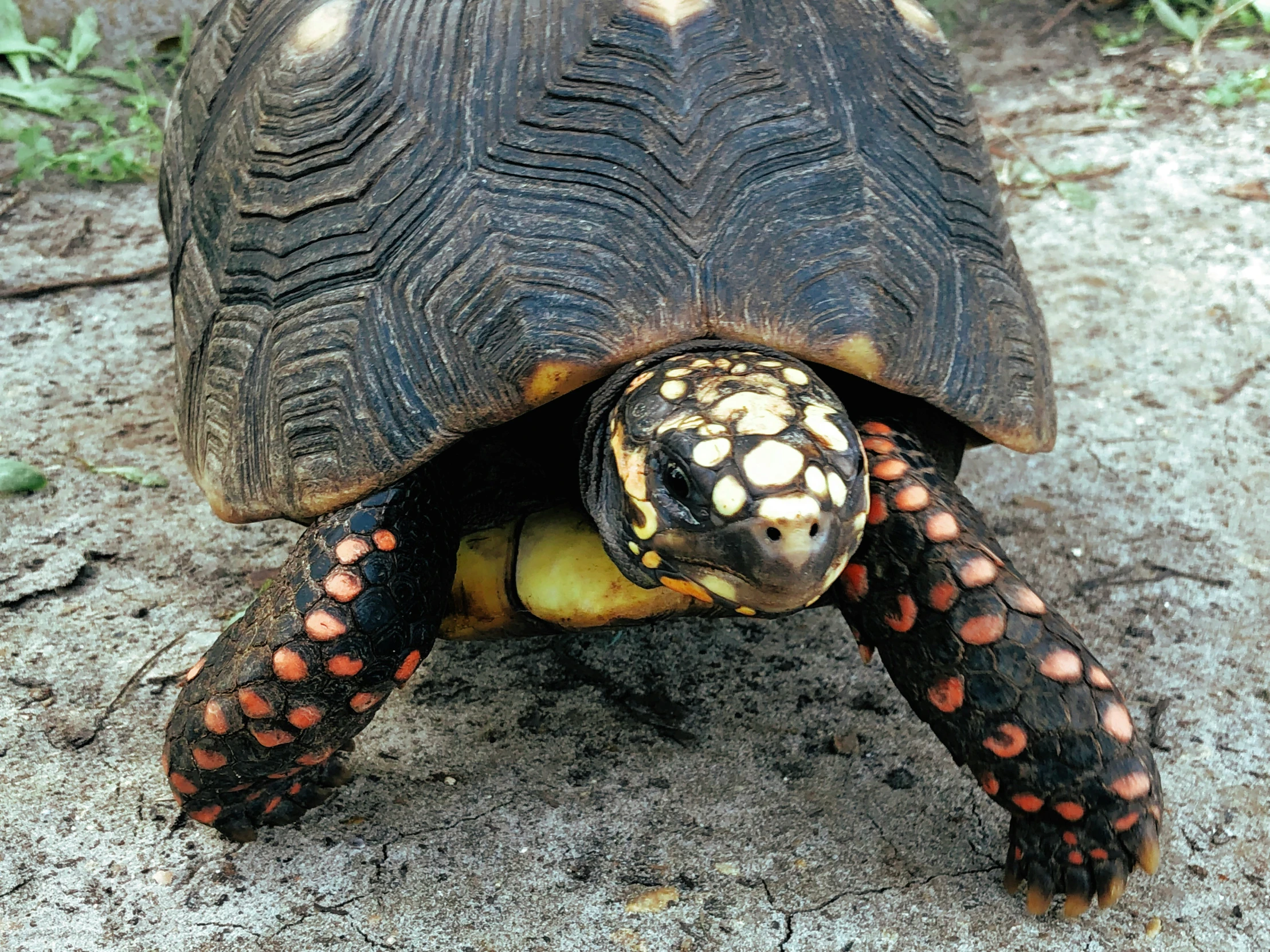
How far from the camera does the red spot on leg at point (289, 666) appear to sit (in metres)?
1.94

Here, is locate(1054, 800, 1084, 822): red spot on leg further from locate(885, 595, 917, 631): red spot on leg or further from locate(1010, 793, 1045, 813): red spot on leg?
locate(885, 595, 917, 631): red spot on leg

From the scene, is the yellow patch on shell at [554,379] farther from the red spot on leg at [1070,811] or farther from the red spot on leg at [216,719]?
the red spot on leg at [1070,811]

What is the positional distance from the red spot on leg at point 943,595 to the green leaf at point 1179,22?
531 cm

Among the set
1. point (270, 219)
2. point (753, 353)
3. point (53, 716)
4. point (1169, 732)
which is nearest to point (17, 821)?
point (53, 716)

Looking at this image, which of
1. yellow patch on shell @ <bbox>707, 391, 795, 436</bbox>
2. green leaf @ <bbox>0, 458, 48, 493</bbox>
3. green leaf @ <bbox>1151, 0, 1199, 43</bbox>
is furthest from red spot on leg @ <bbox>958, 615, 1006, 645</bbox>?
green leaf @ <bbox>1151, 0, 1199, 43</bbox>

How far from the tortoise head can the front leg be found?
0.25m

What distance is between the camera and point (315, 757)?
2080 mm

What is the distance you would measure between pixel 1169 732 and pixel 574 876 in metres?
1.27

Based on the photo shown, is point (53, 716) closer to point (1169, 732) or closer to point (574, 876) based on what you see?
point (574, 876)

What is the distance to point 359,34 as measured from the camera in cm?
227

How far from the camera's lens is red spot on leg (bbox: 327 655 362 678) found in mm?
1944

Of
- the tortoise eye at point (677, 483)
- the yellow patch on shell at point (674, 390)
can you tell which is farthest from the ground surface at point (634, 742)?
the yellow patch on shell at point (674, 390)

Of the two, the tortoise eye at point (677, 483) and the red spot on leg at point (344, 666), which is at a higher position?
the tortoise eye at point (677, 483)

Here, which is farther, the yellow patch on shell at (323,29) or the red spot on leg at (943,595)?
the yellow patch on shell at (323,29)
